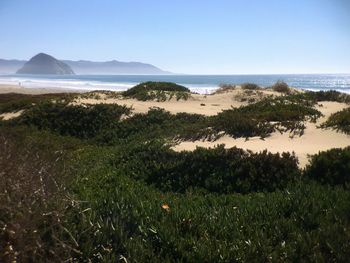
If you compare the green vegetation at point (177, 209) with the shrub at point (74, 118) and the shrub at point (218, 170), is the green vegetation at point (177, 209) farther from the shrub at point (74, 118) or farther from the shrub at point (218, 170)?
the shrub at point (74, 118)

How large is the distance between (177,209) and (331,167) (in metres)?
3.68

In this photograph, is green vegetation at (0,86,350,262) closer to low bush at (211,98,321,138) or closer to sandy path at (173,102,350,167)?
sandy path at (173,102,350,167)

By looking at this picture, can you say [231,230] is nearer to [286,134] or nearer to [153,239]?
[153,239]

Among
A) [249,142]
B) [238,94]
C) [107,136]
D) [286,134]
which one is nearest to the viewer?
[249,142]

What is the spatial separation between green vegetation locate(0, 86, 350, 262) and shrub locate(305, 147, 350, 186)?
2 centimetres

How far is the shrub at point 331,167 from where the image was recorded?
7910 millimetres

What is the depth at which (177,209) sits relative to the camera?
6.08 meters

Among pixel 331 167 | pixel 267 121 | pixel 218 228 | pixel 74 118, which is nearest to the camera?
pixel 218 228

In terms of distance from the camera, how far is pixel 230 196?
7.25 meters

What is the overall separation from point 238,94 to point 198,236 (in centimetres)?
2064

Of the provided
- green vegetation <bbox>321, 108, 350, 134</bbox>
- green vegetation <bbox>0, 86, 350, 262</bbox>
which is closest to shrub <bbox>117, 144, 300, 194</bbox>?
green vegetation <bbox>0, 86, 350, 262</bbox>

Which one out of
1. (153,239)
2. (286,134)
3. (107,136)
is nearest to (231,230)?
(153,239)

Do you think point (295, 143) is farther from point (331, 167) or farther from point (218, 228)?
point (218, 228)

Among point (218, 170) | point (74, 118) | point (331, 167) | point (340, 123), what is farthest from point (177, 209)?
point (74, 118)
